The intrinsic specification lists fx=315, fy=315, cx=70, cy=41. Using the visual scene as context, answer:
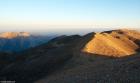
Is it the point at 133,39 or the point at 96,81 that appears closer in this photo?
the point at 96,81

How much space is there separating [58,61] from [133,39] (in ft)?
89.7

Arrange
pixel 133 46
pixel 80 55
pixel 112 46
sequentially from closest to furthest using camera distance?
pixel 80 55, pixel 112 46, pixel 133 46

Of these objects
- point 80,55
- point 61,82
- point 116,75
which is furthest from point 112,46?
point 116,75

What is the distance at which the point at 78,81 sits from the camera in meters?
24.7

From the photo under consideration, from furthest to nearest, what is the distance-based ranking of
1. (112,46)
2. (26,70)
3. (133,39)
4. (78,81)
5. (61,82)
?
(133,39) → (112,46) → (26,70) → (61,82) → (78,81)

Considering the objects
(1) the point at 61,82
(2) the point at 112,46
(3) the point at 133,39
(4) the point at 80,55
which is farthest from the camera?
(3) the point at 133,39

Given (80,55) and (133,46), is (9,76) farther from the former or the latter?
(133,46)

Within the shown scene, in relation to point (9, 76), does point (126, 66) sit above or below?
above

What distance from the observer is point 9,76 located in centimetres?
4844

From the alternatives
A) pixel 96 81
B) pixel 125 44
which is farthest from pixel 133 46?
pixel 96 81

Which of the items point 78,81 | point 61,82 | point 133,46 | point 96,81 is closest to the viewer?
point 96,81

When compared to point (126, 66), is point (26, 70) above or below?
below

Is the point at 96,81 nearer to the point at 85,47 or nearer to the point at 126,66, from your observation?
the point at 126,66

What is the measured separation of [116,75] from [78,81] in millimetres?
3335
